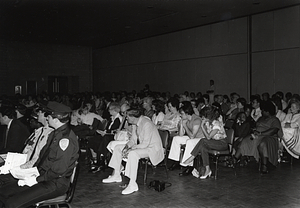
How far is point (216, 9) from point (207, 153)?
6.88 meters

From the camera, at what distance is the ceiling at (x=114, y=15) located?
10664 mm

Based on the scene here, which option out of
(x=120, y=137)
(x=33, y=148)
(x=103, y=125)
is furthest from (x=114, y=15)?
(x=33, y=148)

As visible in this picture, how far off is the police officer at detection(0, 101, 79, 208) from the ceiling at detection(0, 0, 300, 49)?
23.9ft

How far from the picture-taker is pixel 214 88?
47.4 feet

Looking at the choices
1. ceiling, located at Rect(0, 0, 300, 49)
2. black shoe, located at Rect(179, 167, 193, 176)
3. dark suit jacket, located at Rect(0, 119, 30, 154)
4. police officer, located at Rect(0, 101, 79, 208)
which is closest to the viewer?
police officer, located at Rect(0, 101, 79, 208)

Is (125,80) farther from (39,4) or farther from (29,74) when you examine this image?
(39,4)

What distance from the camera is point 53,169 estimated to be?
337 centimetres

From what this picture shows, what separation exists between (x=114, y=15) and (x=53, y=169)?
9776 mm

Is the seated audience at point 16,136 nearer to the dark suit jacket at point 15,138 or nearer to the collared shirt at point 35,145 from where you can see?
the dark suit jacket at point 15,138

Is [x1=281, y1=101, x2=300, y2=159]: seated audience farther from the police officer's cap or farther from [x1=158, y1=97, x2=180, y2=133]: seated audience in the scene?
the police officer's cap

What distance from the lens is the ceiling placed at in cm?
1066

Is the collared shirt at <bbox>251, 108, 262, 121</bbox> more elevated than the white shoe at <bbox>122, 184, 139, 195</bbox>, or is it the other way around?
the collared shirt at <bbox>251, 108, 262, 121</bbox>

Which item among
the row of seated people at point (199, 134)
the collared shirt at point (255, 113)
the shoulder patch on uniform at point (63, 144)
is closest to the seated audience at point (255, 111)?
the collared shirt at point (255, 113)

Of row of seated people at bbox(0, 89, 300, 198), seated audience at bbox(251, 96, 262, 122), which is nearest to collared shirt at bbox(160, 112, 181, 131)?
row of seated people at bbox(0, 89, 300, 198)
